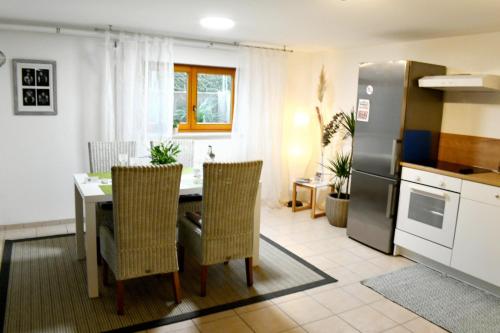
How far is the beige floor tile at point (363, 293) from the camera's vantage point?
10.3 feet

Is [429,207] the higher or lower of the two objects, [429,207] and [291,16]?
the lower

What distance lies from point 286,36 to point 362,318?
2.95m

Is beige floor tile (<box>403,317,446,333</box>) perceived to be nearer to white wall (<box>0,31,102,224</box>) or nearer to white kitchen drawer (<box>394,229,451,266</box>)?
white kitchen drawer (<box>394,229,451,266</box>)

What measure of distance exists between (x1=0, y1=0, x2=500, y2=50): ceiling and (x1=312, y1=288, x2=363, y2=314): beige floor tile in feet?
7.10

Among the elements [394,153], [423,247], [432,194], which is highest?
[394,153]

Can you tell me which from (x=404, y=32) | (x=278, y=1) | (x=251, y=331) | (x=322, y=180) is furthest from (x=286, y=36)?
(x=251, y=331)

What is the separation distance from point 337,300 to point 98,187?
2038 mm

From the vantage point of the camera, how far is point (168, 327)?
8.70 feet

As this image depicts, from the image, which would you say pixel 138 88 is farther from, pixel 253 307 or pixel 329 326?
pixel 329 326

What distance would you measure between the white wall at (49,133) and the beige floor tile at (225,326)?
8.82 feet

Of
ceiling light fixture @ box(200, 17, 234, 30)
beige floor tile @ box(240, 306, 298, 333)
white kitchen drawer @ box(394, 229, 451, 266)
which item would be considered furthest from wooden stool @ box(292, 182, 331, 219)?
beige floor tile @ box(240, 306, 298, 333)

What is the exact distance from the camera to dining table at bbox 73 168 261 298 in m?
2.92

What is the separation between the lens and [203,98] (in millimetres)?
5324

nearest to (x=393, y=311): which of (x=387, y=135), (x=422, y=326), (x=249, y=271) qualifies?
(x=422, y=326)
